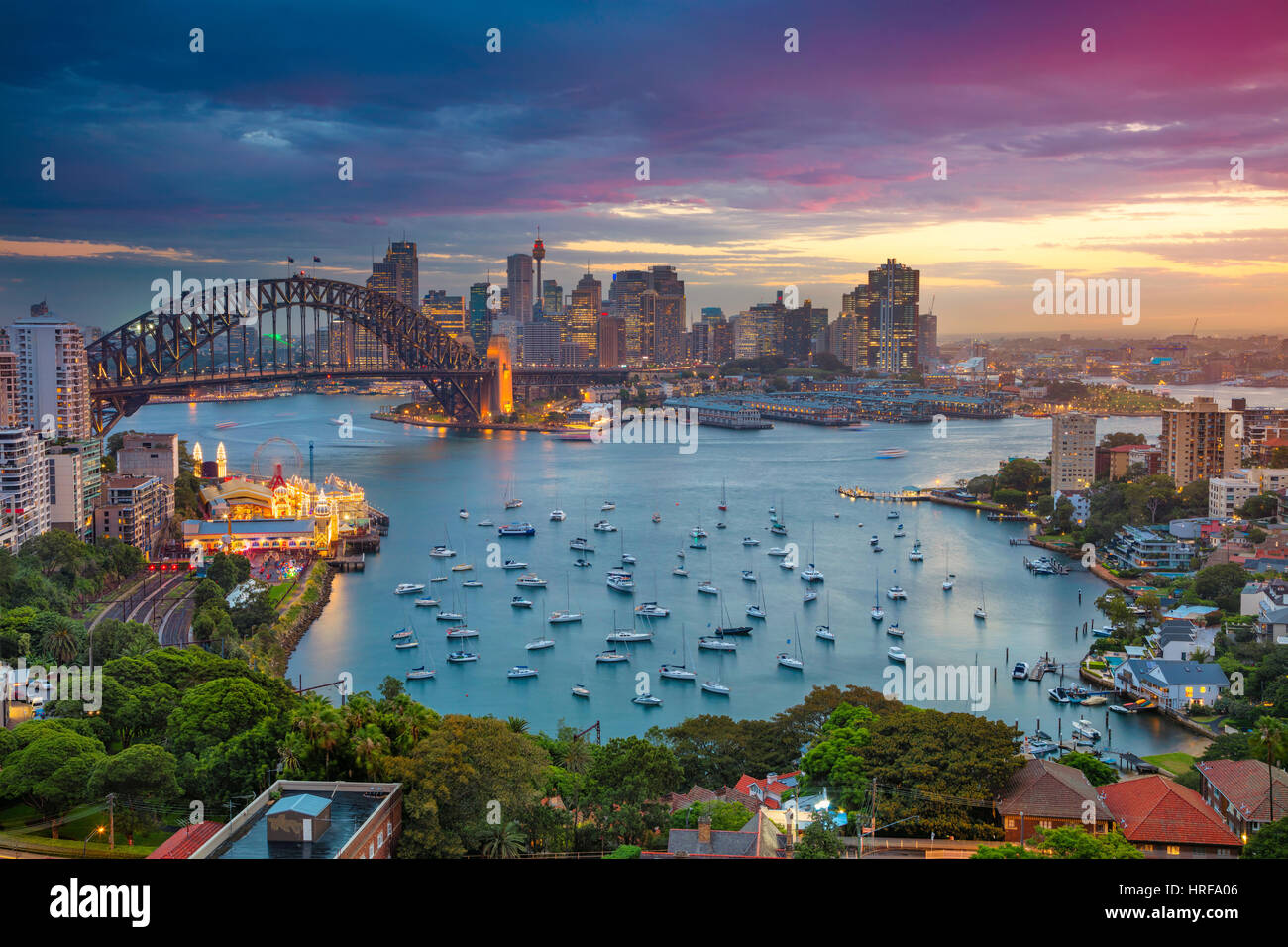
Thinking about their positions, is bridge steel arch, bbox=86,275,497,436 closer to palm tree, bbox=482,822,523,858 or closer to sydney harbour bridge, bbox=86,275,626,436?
sydney harbour bridge, bbox=86,275,626,436

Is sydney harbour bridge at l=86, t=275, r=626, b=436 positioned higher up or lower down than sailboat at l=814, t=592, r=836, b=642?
higher up

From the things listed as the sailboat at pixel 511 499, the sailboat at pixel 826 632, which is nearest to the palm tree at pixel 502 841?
the sailboat at pixel 826 632

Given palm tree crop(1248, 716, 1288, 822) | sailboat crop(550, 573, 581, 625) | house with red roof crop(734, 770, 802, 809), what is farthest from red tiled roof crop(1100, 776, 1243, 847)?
sailboat crop(550, 573, 581, 625)

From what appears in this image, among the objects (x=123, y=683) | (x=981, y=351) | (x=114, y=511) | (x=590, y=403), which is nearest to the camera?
Answer: (x=123, y=683)

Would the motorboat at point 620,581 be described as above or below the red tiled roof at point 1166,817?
below

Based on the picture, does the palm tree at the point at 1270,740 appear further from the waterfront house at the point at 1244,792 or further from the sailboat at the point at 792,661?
the sailboat at the point at 792,661
